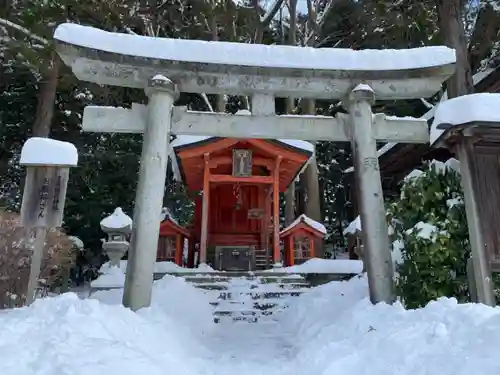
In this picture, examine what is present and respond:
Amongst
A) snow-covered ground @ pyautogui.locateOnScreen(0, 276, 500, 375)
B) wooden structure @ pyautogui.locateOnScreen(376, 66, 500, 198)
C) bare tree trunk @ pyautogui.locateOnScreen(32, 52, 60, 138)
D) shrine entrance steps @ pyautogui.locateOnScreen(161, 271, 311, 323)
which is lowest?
snow-covered ground @ pyautogui.locateOnScreen(0, 276, 500, 375)

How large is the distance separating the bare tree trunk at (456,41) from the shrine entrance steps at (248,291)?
621cm

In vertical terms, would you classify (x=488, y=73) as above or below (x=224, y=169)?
above

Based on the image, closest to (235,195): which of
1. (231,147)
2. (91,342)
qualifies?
(231,147)

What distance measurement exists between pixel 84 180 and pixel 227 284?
1003cm

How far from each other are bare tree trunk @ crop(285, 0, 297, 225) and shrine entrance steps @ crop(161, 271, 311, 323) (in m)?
8.95

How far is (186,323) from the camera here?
704 cm

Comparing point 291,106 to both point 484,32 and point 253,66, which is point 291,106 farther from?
point 253,66

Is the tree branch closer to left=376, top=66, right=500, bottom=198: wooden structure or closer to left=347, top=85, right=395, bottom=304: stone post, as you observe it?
left=376, top=66, right=500, bottom=198: wooden structure

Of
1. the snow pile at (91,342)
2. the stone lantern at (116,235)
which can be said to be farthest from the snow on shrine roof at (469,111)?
the stone lantern at (116,235)

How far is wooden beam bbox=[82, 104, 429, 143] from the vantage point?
671 centimetres

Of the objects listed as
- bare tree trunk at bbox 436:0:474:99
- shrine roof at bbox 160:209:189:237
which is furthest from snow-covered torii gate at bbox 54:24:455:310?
shrine roof at bbox 160:209:189:237

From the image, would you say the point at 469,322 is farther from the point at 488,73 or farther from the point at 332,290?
the point at 488,73

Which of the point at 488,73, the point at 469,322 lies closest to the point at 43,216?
the point at 469,322

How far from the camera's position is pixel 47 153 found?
639 centimetres
